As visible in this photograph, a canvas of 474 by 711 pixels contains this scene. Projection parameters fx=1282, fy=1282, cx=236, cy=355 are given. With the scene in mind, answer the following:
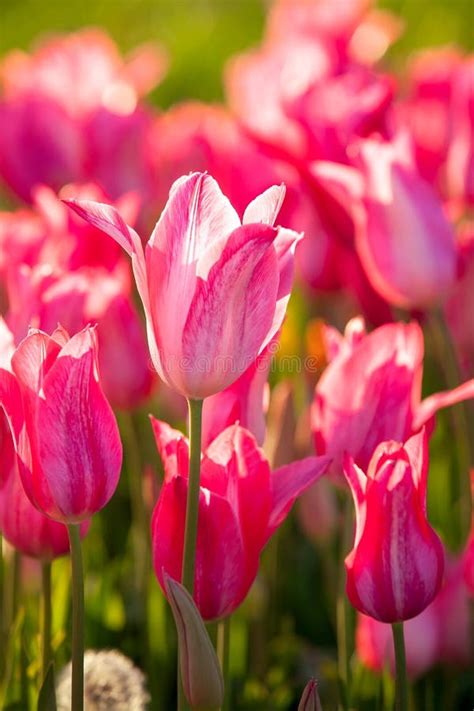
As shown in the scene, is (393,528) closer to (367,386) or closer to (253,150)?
(367,386)

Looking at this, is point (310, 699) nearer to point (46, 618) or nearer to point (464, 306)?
point (46, 618)

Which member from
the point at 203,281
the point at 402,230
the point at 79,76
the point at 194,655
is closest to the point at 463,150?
the point at 402,230

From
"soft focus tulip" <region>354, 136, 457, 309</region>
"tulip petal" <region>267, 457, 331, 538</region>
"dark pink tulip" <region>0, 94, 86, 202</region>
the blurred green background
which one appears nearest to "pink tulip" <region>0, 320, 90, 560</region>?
"tulip petal" <region>267, 457, 331, 538</region>

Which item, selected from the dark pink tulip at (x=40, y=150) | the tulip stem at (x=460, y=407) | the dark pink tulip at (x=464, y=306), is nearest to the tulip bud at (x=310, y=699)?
the tulip stem at (x=460, y=407)

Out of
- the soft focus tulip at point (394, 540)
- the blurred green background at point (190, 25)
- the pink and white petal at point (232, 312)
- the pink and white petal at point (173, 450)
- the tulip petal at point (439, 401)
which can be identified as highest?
the blurred green background at point (190, 25)

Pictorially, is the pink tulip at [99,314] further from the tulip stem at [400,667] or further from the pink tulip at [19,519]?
the tulip stem at [400,667]

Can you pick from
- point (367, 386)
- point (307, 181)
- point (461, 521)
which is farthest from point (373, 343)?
point (461, 521)

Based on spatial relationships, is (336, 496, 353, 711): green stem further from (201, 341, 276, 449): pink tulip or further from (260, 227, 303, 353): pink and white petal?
(260, 227, 303, 353): pink and white petal
